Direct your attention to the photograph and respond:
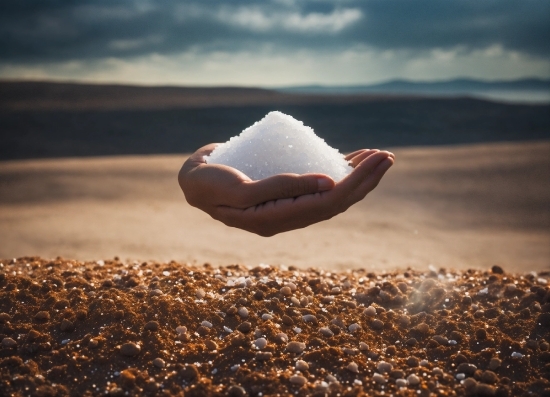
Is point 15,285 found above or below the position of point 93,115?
below

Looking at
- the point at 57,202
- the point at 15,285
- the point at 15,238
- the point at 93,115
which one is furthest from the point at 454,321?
the point at 93,115

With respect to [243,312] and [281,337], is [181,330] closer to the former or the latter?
[243,312]

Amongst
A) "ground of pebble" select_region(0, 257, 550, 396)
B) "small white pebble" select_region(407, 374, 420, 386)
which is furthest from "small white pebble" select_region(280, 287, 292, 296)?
"small white pebble" select_region(407, 374, 420, 386)

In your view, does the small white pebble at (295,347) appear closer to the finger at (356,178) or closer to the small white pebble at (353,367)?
the small white pebble at (353,367)

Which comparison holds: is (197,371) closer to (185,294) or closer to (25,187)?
(185,294)

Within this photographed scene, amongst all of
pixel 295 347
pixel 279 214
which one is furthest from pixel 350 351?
pixel 279 214

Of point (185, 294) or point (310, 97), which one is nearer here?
point (185, 294)

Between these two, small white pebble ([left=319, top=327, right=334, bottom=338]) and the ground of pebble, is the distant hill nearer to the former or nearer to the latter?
the ground of pebble
